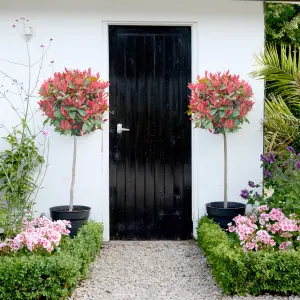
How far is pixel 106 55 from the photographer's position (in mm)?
5695

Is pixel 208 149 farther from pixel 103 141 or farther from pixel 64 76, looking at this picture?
pixel 64 76

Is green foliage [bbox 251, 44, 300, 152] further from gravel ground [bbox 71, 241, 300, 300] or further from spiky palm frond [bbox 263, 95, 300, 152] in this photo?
gravel ground [bbox 71, 241, 300, 300]

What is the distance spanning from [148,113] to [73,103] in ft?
3.91

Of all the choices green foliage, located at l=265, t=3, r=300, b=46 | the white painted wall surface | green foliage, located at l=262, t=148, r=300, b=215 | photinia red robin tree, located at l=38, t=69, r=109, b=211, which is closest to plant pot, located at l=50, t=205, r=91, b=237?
the white painted wall surface

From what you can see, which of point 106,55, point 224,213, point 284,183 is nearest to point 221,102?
point 284,183

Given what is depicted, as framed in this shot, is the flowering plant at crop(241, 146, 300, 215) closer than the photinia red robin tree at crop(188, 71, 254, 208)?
Answer: Yes

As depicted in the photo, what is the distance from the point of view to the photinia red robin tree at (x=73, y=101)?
15.9 ft

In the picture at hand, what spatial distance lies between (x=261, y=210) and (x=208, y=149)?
50.4 inches

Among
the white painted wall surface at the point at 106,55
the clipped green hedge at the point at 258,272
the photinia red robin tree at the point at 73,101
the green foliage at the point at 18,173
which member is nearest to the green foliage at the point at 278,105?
the white painted wall surface at the point at 106,55

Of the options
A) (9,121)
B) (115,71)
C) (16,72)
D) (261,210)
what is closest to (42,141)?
(9,121)

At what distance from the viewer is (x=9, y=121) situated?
220 inches

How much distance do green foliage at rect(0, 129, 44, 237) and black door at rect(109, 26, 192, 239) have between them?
98 centimetres

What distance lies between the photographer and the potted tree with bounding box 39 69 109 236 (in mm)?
4855

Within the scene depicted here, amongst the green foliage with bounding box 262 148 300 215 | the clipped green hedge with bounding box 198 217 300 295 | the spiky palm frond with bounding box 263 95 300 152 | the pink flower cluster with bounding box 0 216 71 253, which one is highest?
the spiky palm frond with bounding box 263 95 300 152
